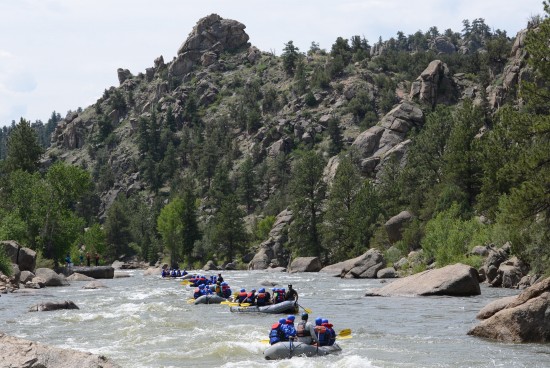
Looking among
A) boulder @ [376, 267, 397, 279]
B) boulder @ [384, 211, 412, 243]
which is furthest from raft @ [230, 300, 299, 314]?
boulder @ [384, 211, 412, 243]

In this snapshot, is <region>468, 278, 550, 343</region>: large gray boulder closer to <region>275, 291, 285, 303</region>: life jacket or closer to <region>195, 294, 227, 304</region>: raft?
<region>275, 291, 285, 303</region>: life jacket

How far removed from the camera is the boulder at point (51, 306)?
26.1 m

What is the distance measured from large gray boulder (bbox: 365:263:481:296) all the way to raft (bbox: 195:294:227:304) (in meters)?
7.50

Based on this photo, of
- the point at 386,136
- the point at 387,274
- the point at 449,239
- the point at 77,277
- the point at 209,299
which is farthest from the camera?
the point at 386,136

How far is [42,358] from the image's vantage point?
31.9 ft

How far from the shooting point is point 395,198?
212ft

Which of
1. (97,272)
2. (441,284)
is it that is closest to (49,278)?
(97,272)

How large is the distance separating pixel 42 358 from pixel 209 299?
20.7 meters

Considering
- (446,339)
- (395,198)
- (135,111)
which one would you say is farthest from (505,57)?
(135,111)

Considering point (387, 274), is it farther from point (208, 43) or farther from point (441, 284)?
point (208, 43)

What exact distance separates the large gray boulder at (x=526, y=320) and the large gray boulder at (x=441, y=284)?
34.4ft

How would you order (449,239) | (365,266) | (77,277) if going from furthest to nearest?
(77,277)
(365,266)
(449,239)

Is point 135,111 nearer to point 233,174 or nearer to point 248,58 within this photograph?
point 248,58

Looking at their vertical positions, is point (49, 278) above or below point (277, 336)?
above
